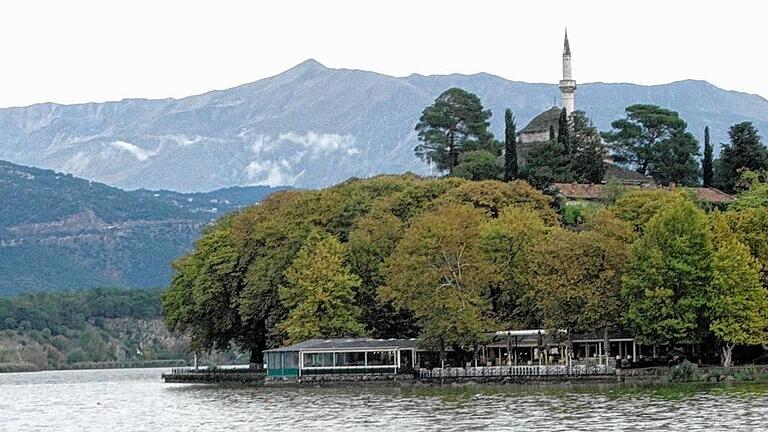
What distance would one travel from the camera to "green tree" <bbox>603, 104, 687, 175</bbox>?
147250 mm

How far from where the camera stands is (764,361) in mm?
94688

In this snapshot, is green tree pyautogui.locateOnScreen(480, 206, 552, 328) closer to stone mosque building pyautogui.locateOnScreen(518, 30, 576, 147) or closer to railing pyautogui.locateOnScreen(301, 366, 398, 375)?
railing pyautogui.locateOnScreen(301, 366, 398, 375)

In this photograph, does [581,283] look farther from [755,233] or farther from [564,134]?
[564,134]

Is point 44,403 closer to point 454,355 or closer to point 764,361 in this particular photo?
point 454,355

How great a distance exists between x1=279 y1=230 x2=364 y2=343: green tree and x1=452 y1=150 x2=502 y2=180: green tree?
106 feet

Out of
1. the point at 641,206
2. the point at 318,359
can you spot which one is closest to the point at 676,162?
the point at 641,206

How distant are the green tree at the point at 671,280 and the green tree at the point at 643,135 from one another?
54.2 m

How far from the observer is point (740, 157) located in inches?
5482

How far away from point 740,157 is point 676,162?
6978 millimetres

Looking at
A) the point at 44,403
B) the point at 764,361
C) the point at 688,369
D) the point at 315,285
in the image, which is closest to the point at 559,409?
the point at 688,369

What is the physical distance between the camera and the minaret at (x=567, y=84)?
15438cm

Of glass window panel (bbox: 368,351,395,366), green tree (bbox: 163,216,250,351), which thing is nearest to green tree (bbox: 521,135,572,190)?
green tree (bbox: 163,216,250,351)

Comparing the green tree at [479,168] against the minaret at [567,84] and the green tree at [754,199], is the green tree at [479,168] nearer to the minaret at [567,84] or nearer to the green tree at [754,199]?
the minaret at [567,84]

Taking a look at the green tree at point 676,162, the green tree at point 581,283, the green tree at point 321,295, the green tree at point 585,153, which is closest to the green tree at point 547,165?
the green tree at point 585,153
